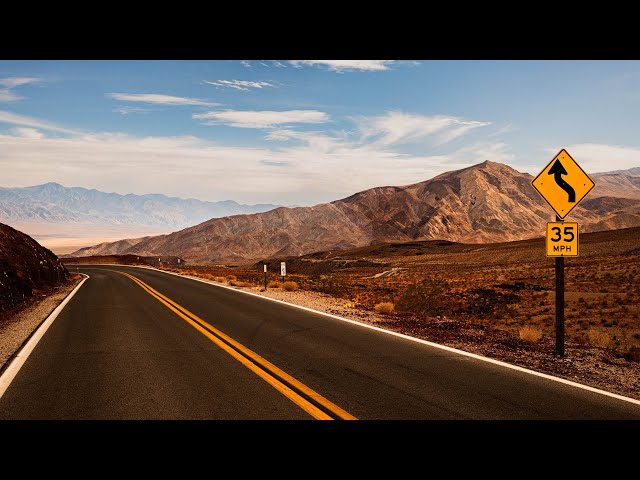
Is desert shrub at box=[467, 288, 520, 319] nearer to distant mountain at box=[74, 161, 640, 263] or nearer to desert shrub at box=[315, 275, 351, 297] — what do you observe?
desert shrub at box=[315, 275, 351, 297]

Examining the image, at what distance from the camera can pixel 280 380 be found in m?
6.66

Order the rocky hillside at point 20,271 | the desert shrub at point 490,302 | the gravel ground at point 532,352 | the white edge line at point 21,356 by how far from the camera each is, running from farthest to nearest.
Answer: the desert shrub at point 490,302 < the rocky hillside at point 20,271 < the gravel ground at point 532,352 < the white edge line at point 21,356

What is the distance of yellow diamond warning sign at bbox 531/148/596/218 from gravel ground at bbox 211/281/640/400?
2.53 meters

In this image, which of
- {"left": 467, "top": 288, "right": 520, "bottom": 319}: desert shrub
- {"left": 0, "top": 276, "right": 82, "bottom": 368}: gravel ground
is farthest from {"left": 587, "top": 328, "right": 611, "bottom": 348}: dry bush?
{"left": 0, "top": 276, "right": 82, "bottom": 368}: gravel ground

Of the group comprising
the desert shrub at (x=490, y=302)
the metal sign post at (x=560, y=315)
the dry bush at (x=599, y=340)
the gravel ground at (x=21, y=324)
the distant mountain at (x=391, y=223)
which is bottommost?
the desert shrub at (x=490, y=302)

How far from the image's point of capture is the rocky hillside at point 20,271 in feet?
55.7

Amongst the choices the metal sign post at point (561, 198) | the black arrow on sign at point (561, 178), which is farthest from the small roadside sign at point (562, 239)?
the black arrow on sign at point (561, 178)

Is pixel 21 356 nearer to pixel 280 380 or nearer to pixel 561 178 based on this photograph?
pixel 280 380

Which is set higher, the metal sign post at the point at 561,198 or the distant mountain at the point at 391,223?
the distant mountain at the point at 391,223

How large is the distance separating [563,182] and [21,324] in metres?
Result: 12.5

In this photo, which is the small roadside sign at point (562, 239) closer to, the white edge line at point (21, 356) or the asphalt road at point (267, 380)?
the asphalt road at point (267, 380)

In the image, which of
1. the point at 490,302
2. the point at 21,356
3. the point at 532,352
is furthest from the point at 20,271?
the point at 490,302
